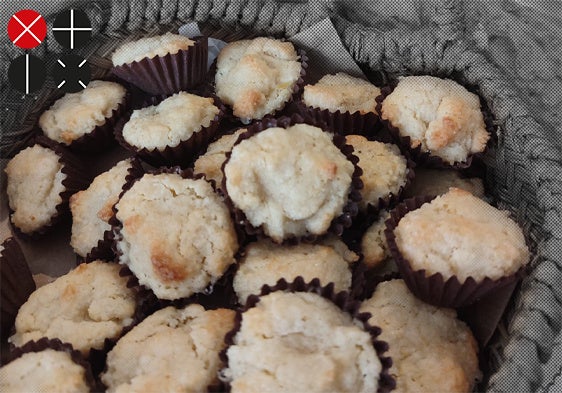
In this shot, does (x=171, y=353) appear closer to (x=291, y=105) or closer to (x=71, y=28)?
(x=291, y=105)

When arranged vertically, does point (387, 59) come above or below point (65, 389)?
above

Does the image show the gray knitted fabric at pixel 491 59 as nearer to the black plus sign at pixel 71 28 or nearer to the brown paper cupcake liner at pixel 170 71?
the black plus sign at pixel 71 28

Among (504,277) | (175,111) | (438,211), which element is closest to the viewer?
(504,277)

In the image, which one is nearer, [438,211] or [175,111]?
[438,211]

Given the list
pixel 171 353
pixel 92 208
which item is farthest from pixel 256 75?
pixel 171 353

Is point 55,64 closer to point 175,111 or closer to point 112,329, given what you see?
point 175,111

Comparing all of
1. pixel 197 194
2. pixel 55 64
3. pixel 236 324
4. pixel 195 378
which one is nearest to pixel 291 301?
pixel 236 324

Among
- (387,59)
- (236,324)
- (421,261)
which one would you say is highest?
(387,59)
